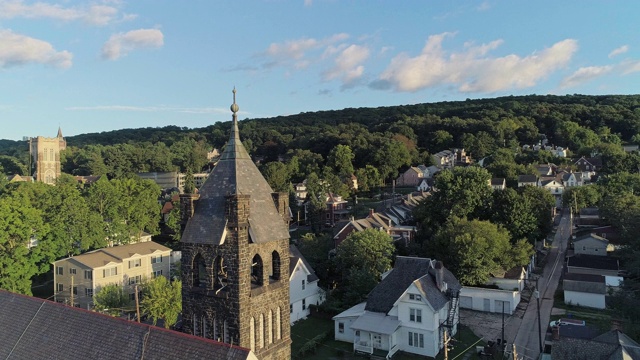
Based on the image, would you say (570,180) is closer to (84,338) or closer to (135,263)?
(135,263)

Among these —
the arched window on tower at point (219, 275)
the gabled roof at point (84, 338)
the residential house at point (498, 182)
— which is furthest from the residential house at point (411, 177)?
the gabled roof at point (84, 338)

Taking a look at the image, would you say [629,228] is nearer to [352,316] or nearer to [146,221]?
[352,316]

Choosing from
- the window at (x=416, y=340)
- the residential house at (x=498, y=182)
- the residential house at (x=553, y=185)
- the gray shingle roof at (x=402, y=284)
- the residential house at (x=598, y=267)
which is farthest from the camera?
the residential house at (x=553, y=185)

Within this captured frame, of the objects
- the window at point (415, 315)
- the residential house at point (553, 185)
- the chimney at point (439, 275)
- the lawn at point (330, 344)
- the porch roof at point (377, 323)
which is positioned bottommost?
the lawn at point (330, 344)

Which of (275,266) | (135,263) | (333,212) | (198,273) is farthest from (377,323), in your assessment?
(333,212)

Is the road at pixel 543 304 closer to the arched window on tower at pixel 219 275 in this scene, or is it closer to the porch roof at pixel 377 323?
the porch roof at pixel 377 323

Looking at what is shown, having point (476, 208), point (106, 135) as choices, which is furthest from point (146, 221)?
point (106, 135)

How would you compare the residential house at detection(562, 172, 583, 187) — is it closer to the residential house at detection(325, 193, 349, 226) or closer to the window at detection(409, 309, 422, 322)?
the residential house at detection(325, 193, 349, 226)
